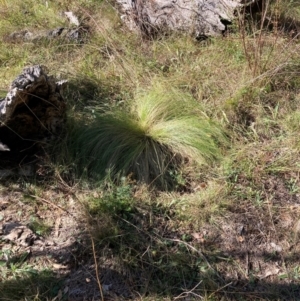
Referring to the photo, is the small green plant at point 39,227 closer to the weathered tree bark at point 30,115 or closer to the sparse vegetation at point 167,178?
the sparse vegetation at point 167,178

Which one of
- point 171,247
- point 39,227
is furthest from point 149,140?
point 39,227

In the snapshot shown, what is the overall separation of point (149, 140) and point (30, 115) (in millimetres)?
845

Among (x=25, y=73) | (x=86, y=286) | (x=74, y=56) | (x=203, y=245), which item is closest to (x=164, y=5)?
(x=74, y=56)

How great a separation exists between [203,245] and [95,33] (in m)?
2.63

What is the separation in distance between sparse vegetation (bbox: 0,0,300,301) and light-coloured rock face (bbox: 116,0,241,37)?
0.17 metres

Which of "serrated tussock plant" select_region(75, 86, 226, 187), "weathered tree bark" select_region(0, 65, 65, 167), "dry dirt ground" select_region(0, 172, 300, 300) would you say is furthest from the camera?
"serrated tussock plant" select_region(75, 86, 226, 187)

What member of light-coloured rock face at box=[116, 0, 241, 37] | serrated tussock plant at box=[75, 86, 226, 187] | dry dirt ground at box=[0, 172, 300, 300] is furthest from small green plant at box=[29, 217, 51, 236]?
light-coloured rock face at box=[116, 0, 241, 37]

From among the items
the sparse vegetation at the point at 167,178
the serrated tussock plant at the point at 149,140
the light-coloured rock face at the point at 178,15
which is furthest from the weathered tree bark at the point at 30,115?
the light-coloured rock face at the point at 178,15

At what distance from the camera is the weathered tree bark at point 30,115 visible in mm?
2641

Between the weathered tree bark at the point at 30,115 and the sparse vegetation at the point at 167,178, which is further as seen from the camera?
the weathered tree bark at the point at 30,115

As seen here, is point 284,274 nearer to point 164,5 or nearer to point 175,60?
point 175,60

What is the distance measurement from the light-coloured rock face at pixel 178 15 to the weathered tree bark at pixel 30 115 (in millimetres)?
1691

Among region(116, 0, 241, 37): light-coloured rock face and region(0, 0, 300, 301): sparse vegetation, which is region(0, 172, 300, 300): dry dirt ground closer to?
region(0, 0, 300, 301): sparse vegetation

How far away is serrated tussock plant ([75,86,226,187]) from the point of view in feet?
9.69
